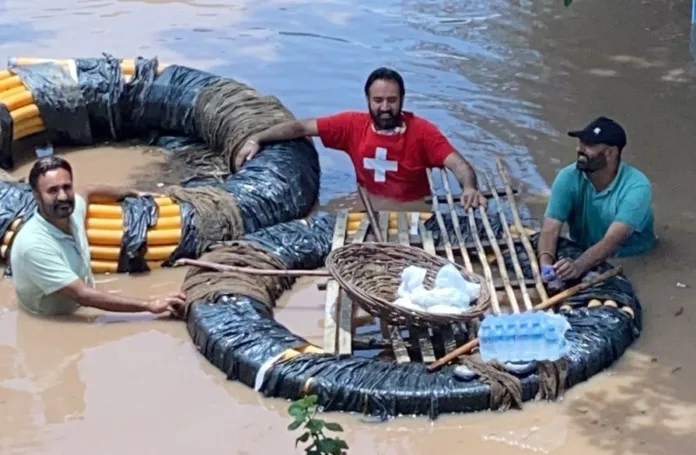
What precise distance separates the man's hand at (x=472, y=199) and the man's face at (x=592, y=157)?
63cm

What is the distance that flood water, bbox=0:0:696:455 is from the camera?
5.21 metres

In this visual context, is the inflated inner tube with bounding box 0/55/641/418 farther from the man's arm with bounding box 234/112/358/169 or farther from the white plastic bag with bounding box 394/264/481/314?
the white plastic bag with bounding box 394/264/481/314

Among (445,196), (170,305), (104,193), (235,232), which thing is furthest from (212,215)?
(445,196)

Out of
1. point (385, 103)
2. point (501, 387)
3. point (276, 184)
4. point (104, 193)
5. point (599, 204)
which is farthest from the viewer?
point (276, 184)

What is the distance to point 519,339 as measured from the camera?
539 cm

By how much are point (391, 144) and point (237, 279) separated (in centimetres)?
141

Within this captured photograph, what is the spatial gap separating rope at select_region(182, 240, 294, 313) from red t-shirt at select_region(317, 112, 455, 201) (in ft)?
3.15

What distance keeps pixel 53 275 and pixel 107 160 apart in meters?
2.61

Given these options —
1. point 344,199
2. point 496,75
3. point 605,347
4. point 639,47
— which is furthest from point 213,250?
point 639,47

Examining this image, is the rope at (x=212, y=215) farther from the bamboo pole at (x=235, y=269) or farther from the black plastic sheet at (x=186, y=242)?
the bamboo pole at (x=235, y=269)

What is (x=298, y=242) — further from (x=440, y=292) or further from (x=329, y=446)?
(x=329, y=446)

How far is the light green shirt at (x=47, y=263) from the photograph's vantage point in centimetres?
590

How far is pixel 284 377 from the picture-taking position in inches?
213

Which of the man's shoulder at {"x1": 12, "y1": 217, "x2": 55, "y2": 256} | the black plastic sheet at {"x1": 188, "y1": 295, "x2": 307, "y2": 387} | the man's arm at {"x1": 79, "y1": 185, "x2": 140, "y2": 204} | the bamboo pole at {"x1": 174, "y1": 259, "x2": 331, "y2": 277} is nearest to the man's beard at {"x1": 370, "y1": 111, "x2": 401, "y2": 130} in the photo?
the bamboo pole at {"x1": 174, "y1": 259, "x2": 331, "y2": 277}
